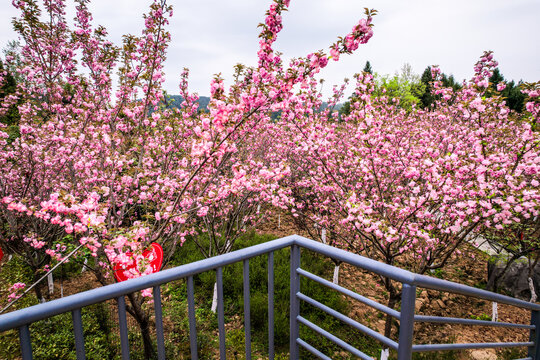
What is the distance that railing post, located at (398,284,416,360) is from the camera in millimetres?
1030

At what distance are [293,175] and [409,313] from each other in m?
7.94

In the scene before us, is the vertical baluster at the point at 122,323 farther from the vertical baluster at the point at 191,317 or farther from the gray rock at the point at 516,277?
the gray rock at the point at 516,277

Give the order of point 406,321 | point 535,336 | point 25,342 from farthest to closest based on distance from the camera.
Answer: point 535,336
point 406,321
point 25,342

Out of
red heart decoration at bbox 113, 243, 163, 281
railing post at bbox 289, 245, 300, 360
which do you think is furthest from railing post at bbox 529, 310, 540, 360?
red heart decoration at bbox 113, 243, 163, 281

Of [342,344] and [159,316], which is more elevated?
[159,316]

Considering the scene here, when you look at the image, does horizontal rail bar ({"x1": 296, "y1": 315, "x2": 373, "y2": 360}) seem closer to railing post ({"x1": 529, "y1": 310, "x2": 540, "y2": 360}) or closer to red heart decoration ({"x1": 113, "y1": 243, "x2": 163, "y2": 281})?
red heart decoration ({"x1": 113, "y1": 243, "x2": 163, "y2": 281})

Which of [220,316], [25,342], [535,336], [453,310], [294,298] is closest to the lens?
[25,342]

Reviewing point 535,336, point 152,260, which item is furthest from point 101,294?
point 535,336

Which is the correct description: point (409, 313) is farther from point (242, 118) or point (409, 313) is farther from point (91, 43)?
point (91, 43)

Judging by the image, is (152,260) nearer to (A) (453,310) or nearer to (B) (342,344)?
(B) (342,344)

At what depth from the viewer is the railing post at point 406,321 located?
1.03 metres

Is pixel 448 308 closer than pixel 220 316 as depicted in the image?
No

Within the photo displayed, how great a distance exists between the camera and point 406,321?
3.43 feet

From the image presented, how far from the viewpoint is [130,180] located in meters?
3.84
